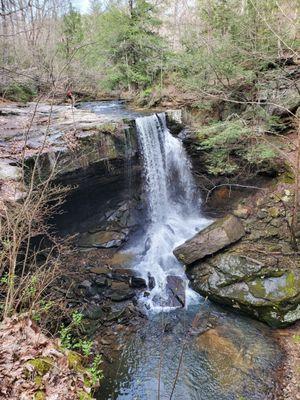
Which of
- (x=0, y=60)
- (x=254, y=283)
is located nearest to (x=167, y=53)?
(x=0, y=60)

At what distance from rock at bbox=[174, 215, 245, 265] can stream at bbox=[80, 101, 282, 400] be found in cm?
44

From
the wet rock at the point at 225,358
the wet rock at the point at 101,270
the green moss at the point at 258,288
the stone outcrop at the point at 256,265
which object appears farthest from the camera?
the wet rock at the point at 101,270

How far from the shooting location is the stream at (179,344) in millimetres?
4805

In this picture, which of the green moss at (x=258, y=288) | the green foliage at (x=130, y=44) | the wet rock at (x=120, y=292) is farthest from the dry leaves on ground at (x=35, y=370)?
the green foliage at (x=130, y=44)

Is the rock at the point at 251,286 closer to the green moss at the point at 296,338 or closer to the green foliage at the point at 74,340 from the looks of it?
the green moss at the point at 296,338

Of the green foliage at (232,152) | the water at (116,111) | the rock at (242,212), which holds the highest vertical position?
the water at (116,111)

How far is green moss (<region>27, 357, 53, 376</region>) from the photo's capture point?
2617 mm

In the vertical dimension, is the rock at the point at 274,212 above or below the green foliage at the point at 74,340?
above

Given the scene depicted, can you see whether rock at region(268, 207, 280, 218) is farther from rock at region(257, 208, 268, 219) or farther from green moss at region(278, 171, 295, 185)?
green moss at region(278, 171, 295, 185)

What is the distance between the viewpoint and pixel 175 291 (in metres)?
7.02

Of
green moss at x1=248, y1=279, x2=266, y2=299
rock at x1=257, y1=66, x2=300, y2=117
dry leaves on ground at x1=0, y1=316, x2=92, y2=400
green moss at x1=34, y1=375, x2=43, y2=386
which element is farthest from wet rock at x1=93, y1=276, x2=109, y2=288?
rock at x1=257, y1=66, x2=300, y2=117

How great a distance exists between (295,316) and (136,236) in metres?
4.70

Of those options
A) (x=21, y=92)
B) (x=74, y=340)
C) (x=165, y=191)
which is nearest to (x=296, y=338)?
(x=74, y=340)

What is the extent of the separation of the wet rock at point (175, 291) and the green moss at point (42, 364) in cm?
433
